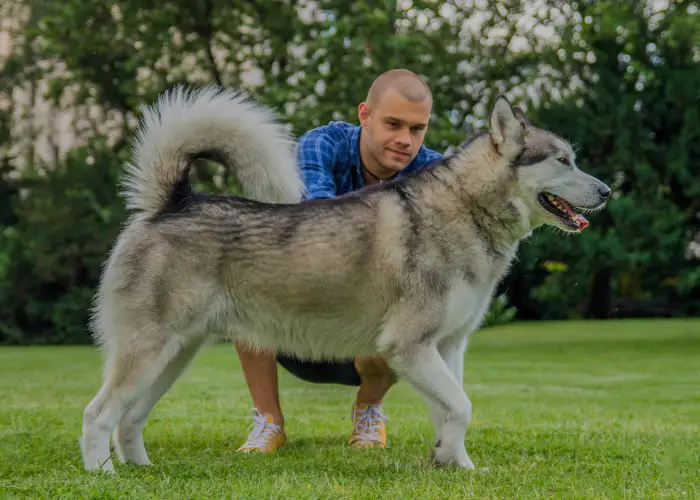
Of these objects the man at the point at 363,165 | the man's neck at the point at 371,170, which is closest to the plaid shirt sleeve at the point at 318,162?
the man at the point at 363,165

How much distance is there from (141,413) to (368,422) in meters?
1.46

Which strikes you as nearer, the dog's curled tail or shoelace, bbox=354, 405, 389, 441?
the dog's curled tail

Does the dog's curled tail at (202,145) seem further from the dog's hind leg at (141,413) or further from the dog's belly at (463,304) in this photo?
the dog's belly at (463,304)

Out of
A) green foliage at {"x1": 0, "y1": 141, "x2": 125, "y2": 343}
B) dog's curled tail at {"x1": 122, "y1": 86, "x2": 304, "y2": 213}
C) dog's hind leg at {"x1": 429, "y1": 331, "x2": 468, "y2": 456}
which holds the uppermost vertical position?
dog's curled tail at {"x1": 122, "y1": 86, "x2": 304, "y2": 213}

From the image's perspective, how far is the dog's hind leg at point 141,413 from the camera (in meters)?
4.73

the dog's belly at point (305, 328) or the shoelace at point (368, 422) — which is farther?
the shoelace at point (368, 422)

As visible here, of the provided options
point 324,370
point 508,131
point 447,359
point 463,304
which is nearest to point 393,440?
point 324,370

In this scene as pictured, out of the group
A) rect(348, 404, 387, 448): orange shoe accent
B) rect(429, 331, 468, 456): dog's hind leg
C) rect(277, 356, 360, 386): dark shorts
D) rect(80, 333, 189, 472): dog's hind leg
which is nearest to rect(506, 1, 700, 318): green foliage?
rect(277, 356, 360, 386): dark shorts

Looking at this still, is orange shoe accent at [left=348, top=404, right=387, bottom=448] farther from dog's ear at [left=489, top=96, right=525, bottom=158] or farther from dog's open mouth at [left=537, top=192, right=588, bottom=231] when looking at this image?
dog's ear at [left=489, top=96, right=525, bottom=158]

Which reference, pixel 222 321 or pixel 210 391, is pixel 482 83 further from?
pixel 222 321

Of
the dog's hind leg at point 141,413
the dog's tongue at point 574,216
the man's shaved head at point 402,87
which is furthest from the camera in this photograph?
the man's shaved head at point 402,87

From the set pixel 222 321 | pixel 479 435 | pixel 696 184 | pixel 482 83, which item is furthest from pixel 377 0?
pixel 222 321

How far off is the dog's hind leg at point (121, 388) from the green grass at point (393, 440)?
13 cm

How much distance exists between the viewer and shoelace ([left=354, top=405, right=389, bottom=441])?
5582mm
